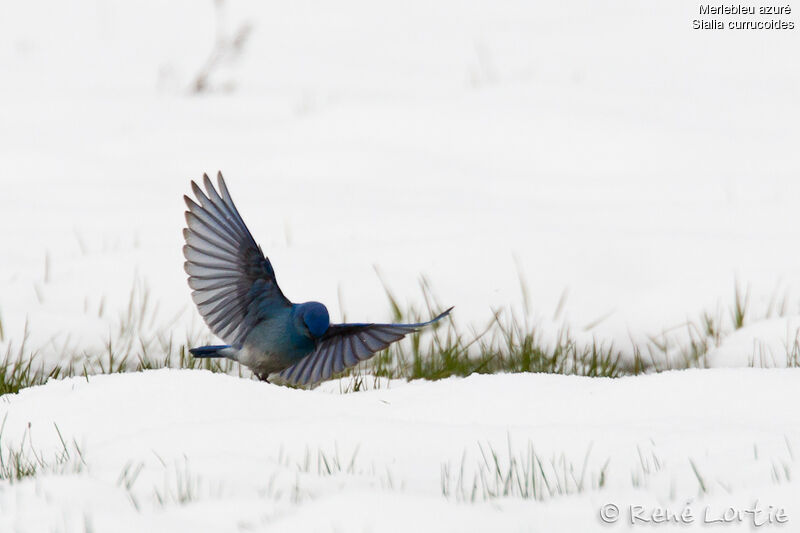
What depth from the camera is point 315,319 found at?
10.8 feet

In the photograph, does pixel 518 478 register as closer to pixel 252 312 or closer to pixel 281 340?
pixel 281 340

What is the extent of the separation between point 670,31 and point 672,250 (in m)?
5.99

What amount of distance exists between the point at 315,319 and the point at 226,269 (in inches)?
13.0

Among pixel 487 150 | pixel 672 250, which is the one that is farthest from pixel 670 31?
pixel 672 250

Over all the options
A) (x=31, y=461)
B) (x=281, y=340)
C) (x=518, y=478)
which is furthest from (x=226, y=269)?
(x=518, y=478)

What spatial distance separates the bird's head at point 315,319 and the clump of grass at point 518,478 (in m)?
0.77

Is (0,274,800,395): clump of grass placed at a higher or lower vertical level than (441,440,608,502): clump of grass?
higher

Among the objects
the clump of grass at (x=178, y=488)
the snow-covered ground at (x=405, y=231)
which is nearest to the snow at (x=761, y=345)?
the snow-covered ground at (x=405, y=231)

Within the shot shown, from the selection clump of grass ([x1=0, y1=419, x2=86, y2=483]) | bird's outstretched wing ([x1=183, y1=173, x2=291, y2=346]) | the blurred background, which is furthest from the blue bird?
the blurred background

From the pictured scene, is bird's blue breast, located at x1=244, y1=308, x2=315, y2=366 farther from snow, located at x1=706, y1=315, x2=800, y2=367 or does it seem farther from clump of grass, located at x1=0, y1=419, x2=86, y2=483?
snow, located at x1=706, y1=315, x2=800, y2=367

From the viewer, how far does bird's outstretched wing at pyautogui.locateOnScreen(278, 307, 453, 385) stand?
3.48 metres

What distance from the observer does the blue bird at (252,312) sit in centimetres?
336

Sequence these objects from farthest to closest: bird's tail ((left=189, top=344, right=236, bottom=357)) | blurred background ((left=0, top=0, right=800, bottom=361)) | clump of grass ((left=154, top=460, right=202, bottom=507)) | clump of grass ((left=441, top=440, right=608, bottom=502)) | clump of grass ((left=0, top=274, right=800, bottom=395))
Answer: blurred background ((left=0, top=0, right=800, bottom=361)) → clump of grass ((left=0, top=274, right=800, bottom=395)) → bird's tail ((left=189, top=344, right=236, bottom=357)) → clump of grass ((left=441, top=440, right=608, bottom=502)) → clump of grass ((left=154, top=460, right=202, bottom=507))

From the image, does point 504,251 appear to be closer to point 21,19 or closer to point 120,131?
point 120,131
